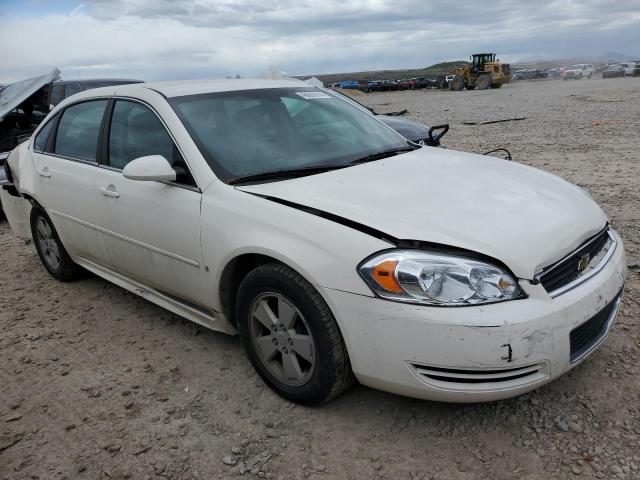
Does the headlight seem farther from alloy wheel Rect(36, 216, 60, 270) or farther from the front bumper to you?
alloy wheel Rect(36, 216, 60, 270)

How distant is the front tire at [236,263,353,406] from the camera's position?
2.41 meters

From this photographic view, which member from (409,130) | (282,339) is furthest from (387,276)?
(409,130)

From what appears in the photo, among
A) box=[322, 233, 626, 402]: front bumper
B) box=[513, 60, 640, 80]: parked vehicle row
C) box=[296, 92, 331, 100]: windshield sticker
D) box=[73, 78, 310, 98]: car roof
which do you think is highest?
box=[513, 60, 640, 80]: parked vehicle row

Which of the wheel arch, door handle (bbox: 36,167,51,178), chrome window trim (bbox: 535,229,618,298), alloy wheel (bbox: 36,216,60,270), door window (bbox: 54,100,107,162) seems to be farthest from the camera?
alloy wheel (bbox: 36,216,60,270)

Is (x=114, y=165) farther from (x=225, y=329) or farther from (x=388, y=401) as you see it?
(x=388, y=401)

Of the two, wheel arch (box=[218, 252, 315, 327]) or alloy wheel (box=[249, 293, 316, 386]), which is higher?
wheel arch (box=[218, 252, 315, 327])

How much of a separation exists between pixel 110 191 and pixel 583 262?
9.05 feet

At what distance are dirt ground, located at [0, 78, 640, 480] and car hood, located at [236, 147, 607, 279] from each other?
→ 75 centimetres

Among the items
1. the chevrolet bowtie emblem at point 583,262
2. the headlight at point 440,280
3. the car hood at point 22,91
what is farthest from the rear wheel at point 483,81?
the headlight at point 440,280

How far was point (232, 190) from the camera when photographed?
280 cm

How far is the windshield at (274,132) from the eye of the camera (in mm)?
3023

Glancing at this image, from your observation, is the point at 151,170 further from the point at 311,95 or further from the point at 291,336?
the point at 311,95

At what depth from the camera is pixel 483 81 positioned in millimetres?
37750

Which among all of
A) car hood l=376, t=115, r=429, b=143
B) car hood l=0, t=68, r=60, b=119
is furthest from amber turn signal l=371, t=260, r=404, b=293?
car hood l=0, t=68, r=60, b=119
